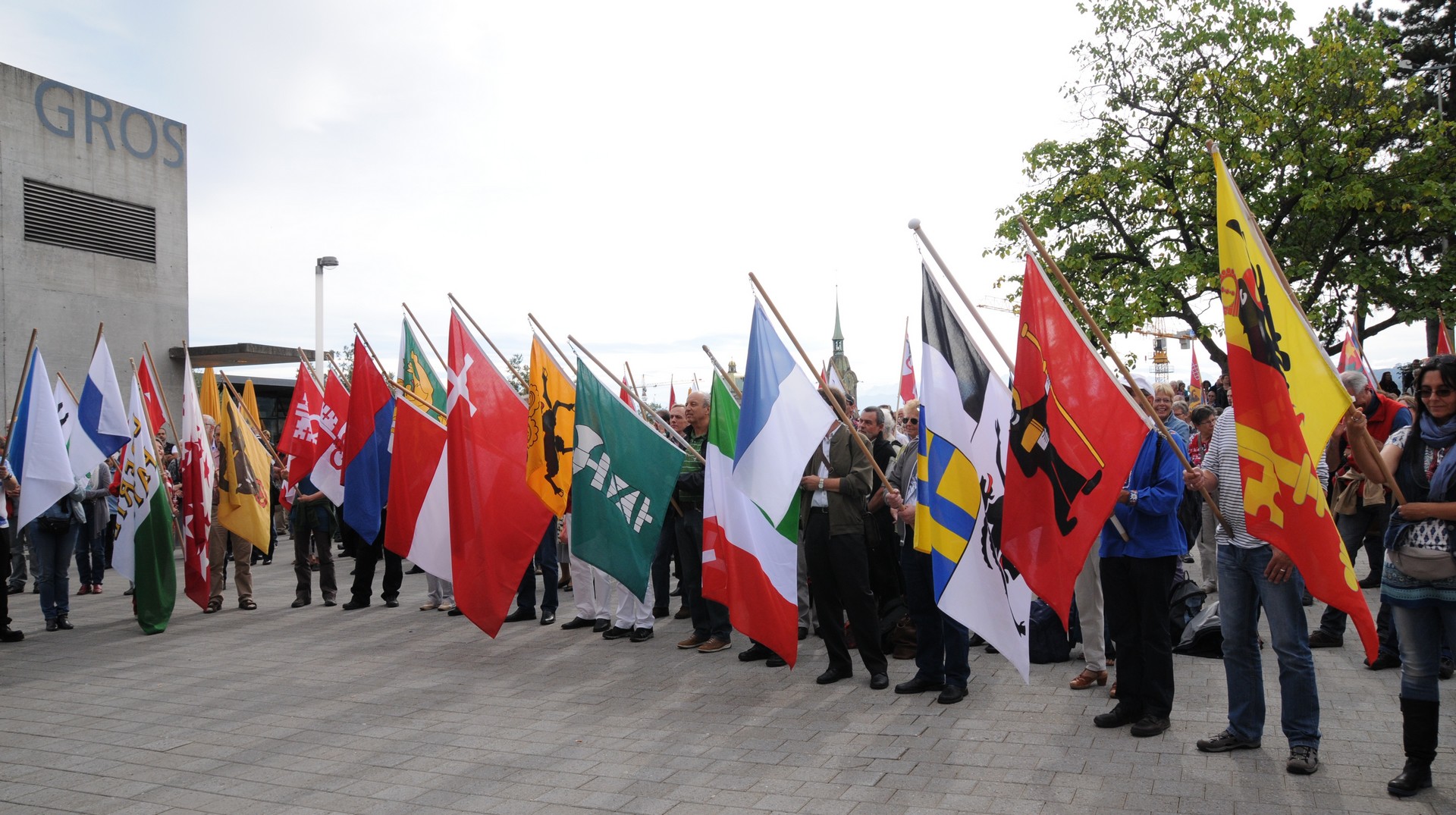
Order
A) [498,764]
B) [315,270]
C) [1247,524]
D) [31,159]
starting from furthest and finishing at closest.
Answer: [315,270] → [31,159] → [498,764] → [1247,524]

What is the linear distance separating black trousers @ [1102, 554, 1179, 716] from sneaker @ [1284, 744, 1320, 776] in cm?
81

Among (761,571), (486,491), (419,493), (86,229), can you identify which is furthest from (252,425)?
(761,571)

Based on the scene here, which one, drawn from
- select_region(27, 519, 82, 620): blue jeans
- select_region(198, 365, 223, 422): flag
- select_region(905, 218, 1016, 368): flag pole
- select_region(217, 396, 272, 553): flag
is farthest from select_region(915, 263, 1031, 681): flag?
select_region(198, 365, 223, 422): flag

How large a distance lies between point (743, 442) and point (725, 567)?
101cm

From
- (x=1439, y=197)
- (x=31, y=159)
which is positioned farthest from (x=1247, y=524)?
(x=31, y=159)

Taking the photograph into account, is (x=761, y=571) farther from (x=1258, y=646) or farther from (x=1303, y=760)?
(x=1303, y=760)

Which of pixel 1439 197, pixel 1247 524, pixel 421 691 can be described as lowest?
pixel 421 691

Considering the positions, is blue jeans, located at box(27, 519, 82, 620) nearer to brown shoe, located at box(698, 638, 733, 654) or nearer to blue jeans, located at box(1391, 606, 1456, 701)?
brown shoe, located at box(698, 638, 733, 654)

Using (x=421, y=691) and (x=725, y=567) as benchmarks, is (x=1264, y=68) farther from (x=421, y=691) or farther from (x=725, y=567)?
(x=421, y=691)

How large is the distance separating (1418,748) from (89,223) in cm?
2481

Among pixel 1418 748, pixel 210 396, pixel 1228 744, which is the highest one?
pixel 210 396

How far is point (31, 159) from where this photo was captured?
813 inches

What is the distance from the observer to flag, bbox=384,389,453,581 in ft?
31.4

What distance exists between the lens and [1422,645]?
466 centimetres
